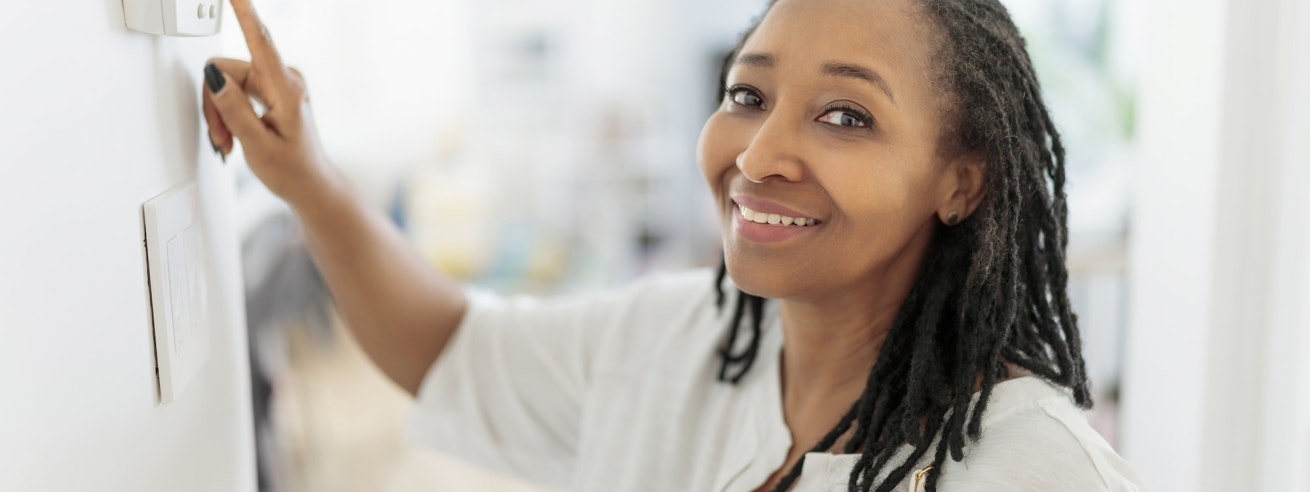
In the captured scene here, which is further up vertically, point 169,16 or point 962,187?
point 169,16

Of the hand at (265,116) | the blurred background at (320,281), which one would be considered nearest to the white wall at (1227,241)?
the blurred background at (320,281)

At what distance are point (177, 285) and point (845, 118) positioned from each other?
0.60 metres

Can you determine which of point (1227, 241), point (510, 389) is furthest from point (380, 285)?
point (1227, 241)

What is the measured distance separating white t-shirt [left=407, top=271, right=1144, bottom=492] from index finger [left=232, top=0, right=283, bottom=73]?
1.49 ft

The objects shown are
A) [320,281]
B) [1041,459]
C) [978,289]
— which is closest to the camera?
[1041,459]

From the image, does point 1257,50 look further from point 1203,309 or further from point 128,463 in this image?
point 128,463

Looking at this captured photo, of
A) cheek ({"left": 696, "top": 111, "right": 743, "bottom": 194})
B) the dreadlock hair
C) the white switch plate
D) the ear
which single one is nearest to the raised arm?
the white switch plate

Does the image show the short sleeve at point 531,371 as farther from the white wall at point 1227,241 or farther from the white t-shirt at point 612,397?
the white wall at point 1227,241

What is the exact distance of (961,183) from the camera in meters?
1.10

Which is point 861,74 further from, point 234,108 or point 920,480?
point 234,108

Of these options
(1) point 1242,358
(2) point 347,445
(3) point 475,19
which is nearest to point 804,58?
(1) point 1242,358

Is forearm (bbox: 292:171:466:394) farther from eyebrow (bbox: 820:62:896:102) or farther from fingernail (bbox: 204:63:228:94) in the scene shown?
eyebrow (bbox: 820:62:896:102)

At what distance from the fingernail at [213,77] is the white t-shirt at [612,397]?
0.48 metres

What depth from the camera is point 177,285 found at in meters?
0.89
